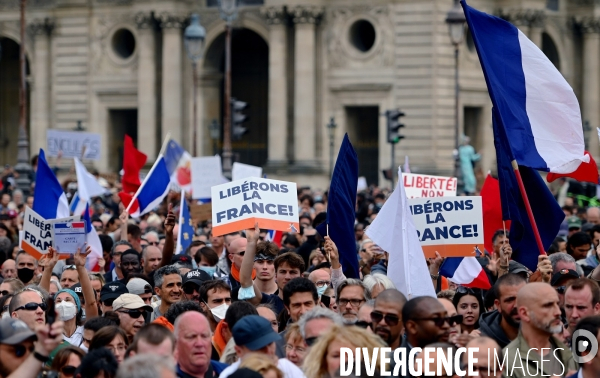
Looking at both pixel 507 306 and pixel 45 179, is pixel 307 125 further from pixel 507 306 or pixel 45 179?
pixel 507 306

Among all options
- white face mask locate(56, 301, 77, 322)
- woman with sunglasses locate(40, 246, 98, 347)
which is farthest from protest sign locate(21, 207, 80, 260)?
white face mask locate(56, 301, 77, 322)

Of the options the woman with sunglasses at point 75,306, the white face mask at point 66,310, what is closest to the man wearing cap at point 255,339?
the woman with sunglasses at point 75,306

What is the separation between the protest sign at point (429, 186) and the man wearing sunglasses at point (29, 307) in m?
8.65

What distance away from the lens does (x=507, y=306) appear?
35.8 ft

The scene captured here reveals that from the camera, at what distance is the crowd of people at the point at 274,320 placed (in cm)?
900

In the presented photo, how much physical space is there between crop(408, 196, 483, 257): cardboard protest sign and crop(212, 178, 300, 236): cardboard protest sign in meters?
1.50

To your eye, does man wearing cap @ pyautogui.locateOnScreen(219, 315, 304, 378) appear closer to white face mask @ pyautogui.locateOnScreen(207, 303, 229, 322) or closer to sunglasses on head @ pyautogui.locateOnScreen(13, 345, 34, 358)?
sunglasses on head @ pyautogui.locateOnScreen(13, 345, 34, 358)

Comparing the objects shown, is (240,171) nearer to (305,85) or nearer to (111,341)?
(111,341)

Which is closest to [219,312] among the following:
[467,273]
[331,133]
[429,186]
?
[467,273]

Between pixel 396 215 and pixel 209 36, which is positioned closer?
pixel 396 215

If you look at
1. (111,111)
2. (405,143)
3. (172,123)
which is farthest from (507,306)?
(111,111)

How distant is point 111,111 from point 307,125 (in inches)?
340

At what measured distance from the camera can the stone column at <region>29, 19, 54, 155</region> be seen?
50.8 m

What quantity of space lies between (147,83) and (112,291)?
35577mm
